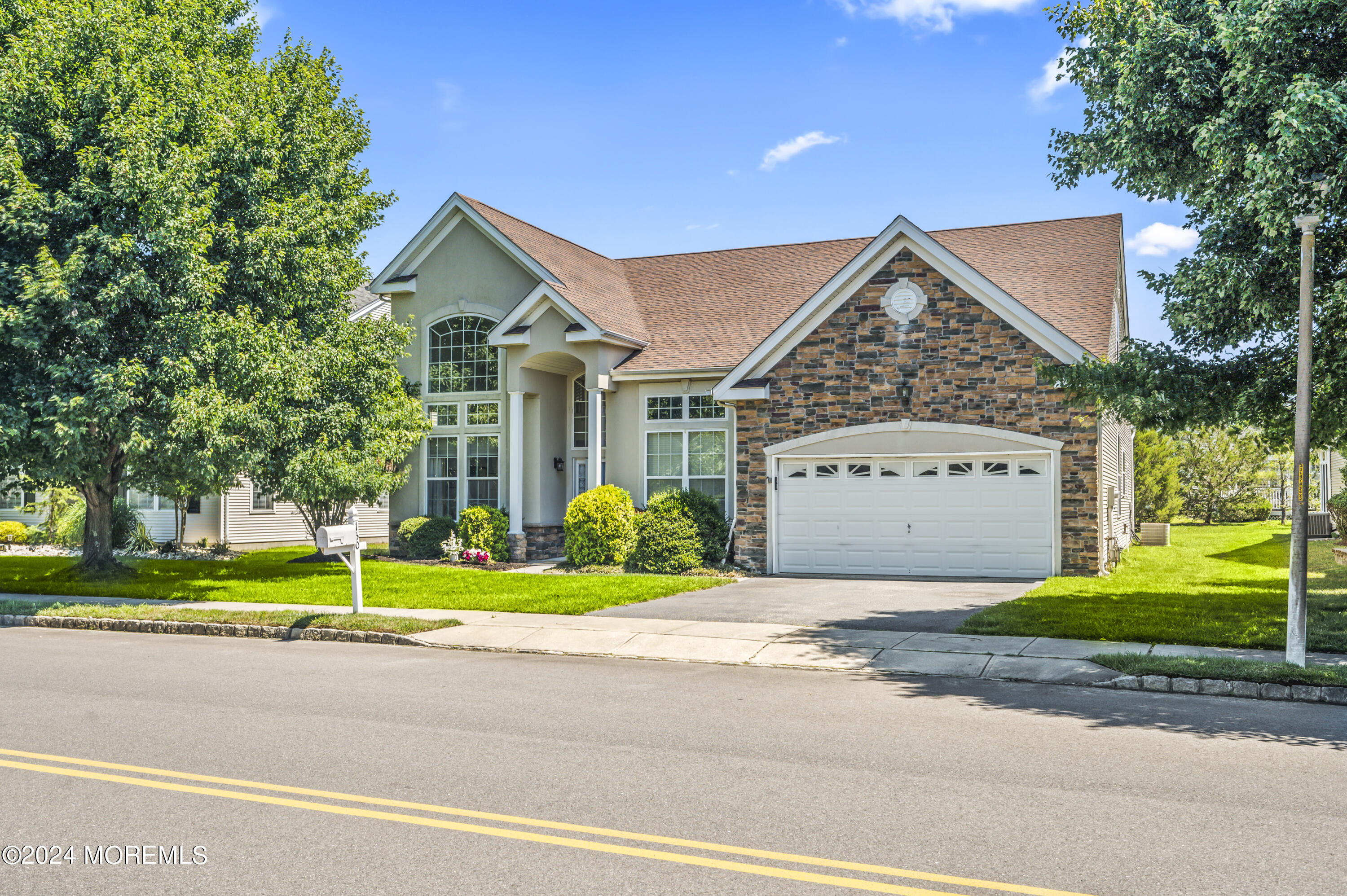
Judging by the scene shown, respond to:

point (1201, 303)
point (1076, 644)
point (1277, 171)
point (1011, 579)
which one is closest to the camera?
point (1277, 171)

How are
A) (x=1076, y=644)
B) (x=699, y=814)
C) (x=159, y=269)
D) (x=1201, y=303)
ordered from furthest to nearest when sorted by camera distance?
(x=159, y=269), (x=1201, y=303), (x=1076, y=644), (x=699, y=814)

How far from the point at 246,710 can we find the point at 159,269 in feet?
34.9

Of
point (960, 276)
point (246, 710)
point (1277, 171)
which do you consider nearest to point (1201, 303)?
point (1277, 171)

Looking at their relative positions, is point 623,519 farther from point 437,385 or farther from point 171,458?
point 171,458

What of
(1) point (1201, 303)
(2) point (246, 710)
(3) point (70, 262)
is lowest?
(2) point (246, 710)

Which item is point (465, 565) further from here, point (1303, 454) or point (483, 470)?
point (1303, 454)

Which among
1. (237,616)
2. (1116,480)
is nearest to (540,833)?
(237,616)

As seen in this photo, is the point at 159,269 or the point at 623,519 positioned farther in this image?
the point at 623,519

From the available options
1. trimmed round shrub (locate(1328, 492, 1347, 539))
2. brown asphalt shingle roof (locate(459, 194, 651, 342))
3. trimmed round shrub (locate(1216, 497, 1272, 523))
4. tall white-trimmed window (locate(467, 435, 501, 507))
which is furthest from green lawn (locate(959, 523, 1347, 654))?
trimmed round shrub (locate(1216, 497, 1272, 523))

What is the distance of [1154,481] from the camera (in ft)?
111

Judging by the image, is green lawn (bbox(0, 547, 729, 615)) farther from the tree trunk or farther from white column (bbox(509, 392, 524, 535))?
white column (bbox(509, 392, 524, 535))

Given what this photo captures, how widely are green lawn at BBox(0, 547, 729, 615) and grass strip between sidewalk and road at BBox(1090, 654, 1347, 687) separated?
7.43 m

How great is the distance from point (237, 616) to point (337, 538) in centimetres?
186

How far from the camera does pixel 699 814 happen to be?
602 cm
